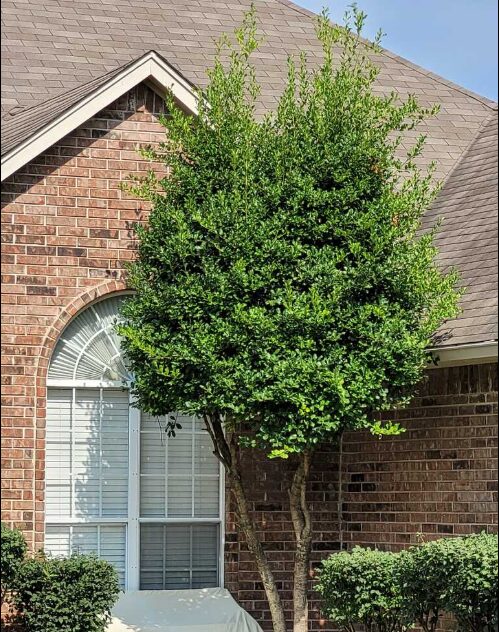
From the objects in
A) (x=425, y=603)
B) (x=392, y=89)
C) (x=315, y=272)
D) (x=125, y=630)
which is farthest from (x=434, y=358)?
(x=392, y=89)

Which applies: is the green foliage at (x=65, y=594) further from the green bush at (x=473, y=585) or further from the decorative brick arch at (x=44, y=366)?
the green bush at (x=473, y=585)

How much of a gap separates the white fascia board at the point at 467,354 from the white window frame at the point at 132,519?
9.73ft

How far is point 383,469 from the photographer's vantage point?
483 inches

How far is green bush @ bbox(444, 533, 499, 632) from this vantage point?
9.44m

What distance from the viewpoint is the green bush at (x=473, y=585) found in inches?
372

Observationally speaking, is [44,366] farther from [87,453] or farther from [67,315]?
[87,453]

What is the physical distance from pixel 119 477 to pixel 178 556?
1032 millimetres

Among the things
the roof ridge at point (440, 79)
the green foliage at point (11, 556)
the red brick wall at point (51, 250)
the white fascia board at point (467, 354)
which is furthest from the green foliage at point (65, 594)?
the roof ridge at point (440, 79)

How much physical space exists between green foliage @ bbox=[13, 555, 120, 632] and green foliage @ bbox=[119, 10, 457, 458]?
163 centimetres

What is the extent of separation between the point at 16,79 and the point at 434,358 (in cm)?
601

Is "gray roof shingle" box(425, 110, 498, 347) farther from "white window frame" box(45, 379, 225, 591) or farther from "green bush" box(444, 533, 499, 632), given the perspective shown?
"white window frame" box(45, 379, 225, 591)

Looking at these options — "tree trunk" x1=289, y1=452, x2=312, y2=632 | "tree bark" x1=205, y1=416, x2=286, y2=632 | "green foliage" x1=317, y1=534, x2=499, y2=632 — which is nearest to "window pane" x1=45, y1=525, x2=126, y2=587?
"tree bark" x1=205, y1=416, x2=286, y2=632

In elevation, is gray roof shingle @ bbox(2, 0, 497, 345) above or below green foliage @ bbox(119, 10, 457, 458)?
above

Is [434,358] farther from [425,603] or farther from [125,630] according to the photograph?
[125,630]
